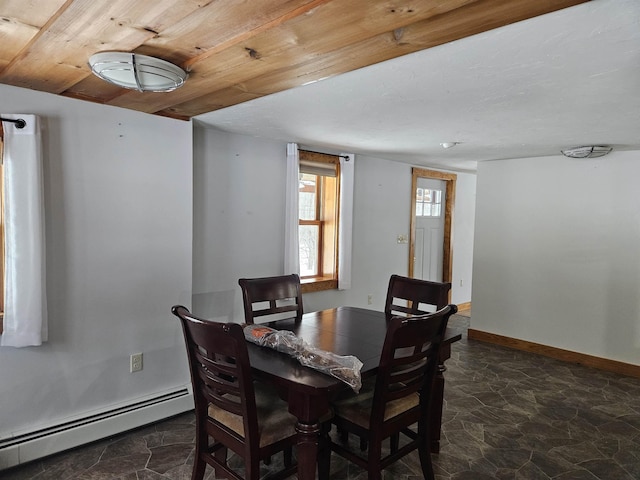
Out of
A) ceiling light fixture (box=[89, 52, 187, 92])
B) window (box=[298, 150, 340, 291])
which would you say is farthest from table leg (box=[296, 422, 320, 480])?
window (box=[298, 150, 340, 291])

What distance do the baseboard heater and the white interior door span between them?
11.7 ft

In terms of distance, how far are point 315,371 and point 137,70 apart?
1.51m

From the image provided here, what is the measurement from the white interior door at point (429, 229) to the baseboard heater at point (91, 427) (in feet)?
11.7

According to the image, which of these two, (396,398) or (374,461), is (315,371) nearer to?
(396,398)

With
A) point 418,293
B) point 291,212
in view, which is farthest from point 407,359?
point 291,212

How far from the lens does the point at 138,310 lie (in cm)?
276

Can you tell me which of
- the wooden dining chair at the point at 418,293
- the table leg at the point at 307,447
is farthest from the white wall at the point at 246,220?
the table leg at the point at 307,447

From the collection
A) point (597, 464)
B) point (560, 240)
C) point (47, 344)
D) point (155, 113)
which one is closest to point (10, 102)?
point (155, 113)

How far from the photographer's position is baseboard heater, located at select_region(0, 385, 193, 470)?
2.28m

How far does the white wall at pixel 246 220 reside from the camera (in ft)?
10.7

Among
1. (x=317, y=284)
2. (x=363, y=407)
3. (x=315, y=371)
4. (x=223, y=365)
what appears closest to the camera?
(x=223, y=365)

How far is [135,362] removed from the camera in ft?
9.09

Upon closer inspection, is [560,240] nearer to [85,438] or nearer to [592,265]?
[592,265]

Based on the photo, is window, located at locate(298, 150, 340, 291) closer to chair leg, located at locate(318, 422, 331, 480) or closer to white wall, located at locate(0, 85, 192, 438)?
white wall, located at locate(0, 85, 192, 438)
